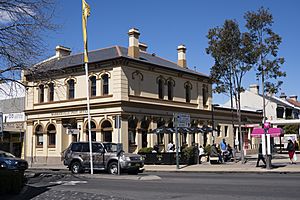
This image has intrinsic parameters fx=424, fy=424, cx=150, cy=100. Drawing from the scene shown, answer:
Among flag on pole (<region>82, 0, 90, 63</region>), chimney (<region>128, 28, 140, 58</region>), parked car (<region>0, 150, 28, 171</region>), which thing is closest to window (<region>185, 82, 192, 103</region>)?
chimney (<region>128, 28, 140, 58</region>)

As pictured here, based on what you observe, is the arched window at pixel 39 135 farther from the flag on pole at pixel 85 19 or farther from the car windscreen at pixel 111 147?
the flag on pole at pixel 85 19

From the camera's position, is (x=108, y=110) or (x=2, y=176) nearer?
(x=2, y=176)

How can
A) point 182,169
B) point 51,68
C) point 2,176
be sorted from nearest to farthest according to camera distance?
point 2,176
point 51,68
point 182,169

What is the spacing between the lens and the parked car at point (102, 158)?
22875 mm

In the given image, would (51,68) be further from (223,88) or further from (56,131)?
(56,131)

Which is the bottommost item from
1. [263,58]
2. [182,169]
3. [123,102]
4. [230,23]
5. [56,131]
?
[182,169]

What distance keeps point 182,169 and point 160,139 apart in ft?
37.1

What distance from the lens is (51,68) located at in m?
17.7

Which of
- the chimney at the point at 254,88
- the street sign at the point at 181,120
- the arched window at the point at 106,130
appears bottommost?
the arched window at the point at 106,130

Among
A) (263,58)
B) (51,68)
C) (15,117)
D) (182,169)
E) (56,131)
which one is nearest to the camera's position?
(51,68)

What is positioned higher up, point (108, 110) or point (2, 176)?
point (108, 110)

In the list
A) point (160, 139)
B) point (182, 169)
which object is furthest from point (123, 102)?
point (182, 169)

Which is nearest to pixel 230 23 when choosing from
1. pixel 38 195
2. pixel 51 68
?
pixel 51 68

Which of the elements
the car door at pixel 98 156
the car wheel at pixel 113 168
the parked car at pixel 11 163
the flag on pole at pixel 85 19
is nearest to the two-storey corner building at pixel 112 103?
the parked car at pixel 11 163
